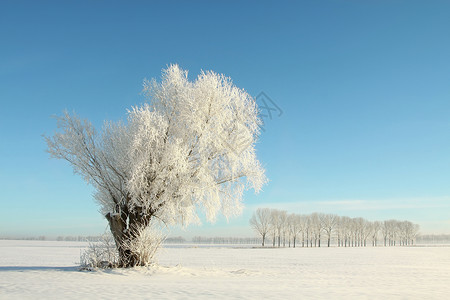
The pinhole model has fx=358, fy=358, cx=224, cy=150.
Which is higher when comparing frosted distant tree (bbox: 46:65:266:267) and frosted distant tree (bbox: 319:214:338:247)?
frosted distant tree (bbox: 46:65:266:267)

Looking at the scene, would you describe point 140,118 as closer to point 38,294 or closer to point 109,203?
point 109,203

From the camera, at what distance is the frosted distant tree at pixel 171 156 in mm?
17719

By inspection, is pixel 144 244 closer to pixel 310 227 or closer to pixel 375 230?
pixel 310 227

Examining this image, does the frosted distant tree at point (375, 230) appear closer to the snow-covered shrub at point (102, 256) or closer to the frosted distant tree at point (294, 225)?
the frosted distant tree at point (294, 225)

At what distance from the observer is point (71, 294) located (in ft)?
35.2

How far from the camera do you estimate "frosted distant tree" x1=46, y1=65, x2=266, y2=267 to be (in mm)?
17719

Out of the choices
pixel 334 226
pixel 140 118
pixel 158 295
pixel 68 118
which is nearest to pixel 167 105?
pixel 140 118

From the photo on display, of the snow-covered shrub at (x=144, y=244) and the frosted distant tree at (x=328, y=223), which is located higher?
the snow-covered shrub at (x=144, y=244)

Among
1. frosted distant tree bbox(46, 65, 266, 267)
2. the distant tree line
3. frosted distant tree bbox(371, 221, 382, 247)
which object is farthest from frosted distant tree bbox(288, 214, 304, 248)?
frosted distant tree bbox(46, 65, 266, 267)

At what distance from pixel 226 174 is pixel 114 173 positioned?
5.94 m

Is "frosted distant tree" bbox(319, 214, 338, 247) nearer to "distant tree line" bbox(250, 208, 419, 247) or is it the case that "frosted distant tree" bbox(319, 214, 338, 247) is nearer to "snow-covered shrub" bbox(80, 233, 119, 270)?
"distant tree line" bbox(250, 208, 419, 247)

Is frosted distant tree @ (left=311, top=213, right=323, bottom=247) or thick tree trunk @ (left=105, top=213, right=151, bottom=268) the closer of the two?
thick tree trunk @ (left=105, top=213, right=151, bottom=268)

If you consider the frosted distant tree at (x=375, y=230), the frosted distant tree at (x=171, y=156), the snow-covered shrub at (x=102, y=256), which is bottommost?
the frosted distant tree at (x=375, y=230)

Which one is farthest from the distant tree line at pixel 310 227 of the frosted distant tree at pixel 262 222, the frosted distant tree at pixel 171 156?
the frosted distant tree at pixel 171 156
